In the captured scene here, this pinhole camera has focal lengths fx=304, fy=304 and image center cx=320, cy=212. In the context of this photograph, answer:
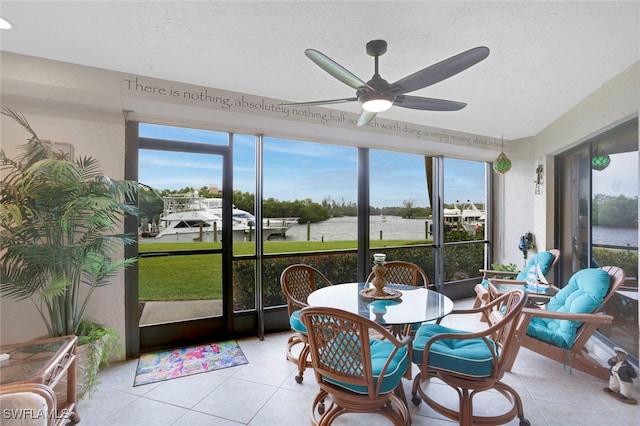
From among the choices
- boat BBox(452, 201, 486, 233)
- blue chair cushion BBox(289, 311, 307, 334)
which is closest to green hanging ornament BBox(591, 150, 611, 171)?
boat BBox(452, 201, 486, 233)

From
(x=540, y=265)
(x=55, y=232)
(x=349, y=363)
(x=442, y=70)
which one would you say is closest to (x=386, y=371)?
(x=349, y=363)

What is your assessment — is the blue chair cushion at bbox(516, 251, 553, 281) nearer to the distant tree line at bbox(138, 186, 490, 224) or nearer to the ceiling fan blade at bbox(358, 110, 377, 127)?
the distant tree line at bbox(138, 186, 490, 224)

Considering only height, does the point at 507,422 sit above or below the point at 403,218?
below

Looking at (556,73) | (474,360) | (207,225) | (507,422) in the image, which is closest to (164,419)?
(207,225)

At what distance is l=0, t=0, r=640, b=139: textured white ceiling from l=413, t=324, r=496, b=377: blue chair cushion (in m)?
2.10

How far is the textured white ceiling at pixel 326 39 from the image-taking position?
1.89 m

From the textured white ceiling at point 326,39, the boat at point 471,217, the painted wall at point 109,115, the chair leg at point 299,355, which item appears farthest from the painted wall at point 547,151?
the chair leg at point 299,355

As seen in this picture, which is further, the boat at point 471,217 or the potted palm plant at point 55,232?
the boat at point 471,217

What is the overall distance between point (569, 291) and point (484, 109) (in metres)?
2.14

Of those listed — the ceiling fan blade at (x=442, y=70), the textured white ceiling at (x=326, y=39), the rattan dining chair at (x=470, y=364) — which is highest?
the textured white ceiling at (x=326, y=39)

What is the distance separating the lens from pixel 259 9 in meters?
1.91

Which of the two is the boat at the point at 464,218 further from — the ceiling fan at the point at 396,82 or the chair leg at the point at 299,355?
the ceiling fan at the point at 396,82

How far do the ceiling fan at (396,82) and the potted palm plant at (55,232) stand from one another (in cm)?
189

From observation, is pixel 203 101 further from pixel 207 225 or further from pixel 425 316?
pixel 425 316
